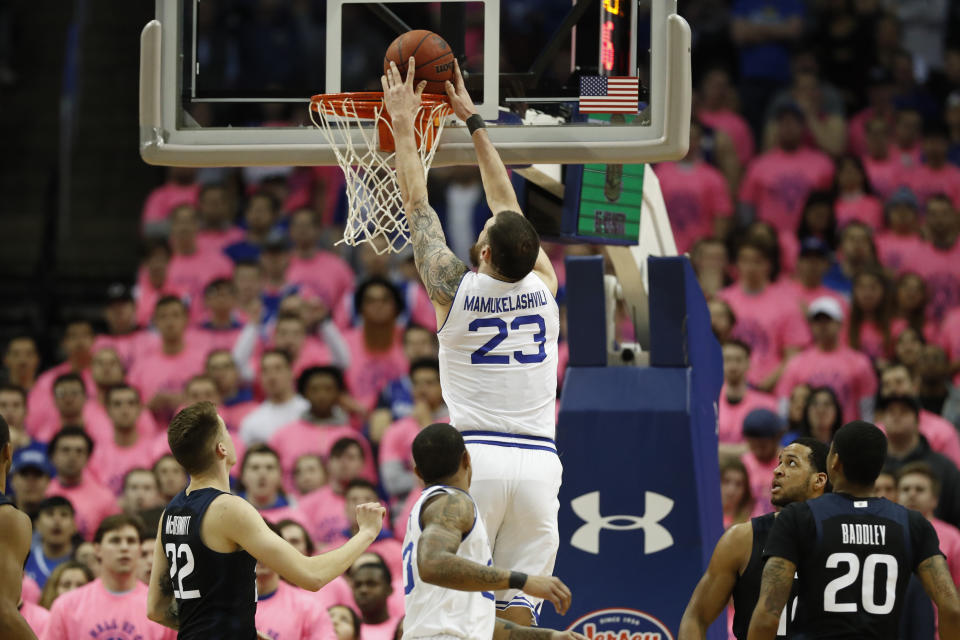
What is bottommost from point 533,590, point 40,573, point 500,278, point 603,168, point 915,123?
point 40,573

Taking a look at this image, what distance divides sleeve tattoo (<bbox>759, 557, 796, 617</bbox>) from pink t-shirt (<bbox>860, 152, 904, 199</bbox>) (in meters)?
8.01

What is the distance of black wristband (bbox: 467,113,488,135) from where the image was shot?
6.88 m

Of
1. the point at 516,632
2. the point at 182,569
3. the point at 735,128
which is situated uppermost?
the point at 735,128

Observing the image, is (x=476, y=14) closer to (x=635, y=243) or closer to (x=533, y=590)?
(x=635, y=243)

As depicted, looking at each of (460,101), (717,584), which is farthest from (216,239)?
(717,584)

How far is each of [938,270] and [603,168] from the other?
560 cm

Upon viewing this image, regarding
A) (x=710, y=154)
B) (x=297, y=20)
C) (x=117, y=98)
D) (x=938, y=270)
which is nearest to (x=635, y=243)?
(x=938, y=270)

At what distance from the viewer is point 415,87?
23.2 feet

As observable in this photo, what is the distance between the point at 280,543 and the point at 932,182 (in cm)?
916

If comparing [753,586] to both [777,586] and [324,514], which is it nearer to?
[777,586]

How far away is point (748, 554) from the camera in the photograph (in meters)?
6.80

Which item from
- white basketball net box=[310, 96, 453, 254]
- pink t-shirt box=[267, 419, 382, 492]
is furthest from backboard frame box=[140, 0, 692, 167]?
pink t-shirt box=[267, 419, 382, 492]

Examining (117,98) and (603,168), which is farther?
(117,98)

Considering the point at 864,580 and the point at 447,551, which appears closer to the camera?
the point at 447,551
